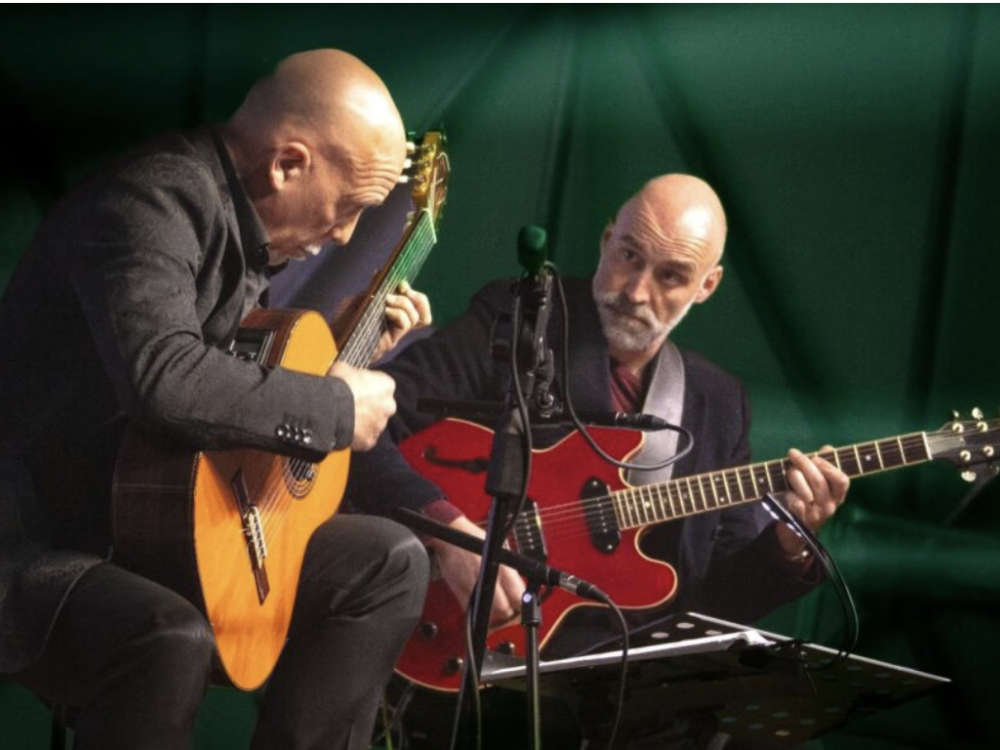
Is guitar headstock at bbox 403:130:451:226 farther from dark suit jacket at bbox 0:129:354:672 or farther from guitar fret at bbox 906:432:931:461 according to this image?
guitar fret at bbox 906:432:931:461

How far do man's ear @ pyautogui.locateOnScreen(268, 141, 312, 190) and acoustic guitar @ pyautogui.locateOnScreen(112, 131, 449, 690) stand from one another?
0.92 feet

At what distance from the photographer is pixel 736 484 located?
321cm

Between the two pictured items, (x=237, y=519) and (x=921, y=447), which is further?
(x=921, y=447)

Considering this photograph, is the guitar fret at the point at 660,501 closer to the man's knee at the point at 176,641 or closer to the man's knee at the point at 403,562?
the man's knee at the point at 403,562

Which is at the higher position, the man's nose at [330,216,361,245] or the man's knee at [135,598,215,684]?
the man's nose at [330,216,361,245]

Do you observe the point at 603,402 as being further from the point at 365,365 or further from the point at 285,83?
the point at 285,83

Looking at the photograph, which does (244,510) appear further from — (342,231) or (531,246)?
(531,246)

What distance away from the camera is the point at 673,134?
3.49 metres

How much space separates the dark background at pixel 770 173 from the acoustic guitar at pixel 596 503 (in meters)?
0.08

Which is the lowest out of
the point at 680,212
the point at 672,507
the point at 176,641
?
the point at 176,641

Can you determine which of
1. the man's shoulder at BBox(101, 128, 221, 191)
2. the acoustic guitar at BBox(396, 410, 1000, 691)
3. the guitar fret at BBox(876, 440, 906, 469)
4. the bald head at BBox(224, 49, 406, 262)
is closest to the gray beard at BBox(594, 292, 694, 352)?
the acoustic guitar at BBox(396, 410, 1000, 691)

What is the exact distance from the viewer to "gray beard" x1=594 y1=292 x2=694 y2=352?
335cm

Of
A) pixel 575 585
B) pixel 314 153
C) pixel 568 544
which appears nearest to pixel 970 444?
pixel 568 544

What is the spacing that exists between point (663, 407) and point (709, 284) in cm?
34
